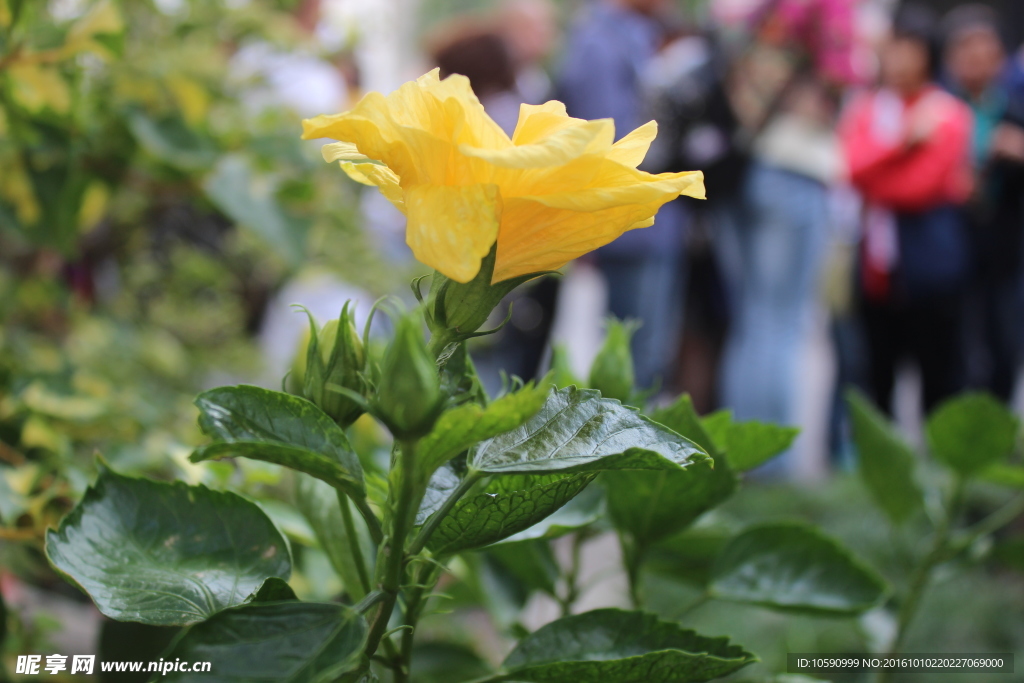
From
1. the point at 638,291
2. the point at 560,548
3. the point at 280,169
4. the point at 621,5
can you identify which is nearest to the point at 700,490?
the point at 280,169

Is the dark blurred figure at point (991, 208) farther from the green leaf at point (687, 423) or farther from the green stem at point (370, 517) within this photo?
the green stem at point (370, 517)

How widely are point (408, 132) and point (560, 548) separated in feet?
5.71

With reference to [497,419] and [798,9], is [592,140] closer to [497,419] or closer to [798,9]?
[497,419]

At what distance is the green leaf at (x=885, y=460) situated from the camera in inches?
27.2

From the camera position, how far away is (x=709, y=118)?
2.26 m

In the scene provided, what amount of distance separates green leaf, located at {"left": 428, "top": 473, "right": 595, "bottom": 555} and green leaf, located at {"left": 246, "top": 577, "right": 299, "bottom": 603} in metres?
0.07

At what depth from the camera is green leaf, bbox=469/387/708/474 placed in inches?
12.4

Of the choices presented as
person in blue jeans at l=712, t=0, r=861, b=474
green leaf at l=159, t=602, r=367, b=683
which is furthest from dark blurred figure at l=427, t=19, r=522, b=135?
green leaf at l=159, t=602, r=367, b=683

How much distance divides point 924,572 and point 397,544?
510 mm

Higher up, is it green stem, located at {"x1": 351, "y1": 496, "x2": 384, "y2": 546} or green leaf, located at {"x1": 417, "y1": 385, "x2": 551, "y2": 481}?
green leaf, located at {"x1": 417, "y1": 385, "x2": 551, "y2": 481}

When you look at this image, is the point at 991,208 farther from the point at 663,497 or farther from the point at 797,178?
the point at 663,497

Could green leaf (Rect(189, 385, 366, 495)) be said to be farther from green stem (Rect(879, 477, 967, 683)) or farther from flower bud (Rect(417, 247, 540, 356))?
green stem (Rect(879, 477, 967, 683))

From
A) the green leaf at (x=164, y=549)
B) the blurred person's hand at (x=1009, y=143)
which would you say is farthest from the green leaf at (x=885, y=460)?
the blurred person's hand at (x=1009, y=143)

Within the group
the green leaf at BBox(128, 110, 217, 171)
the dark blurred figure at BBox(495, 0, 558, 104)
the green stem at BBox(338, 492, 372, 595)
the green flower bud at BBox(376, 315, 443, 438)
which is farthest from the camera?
the dark blurred figure at BBox(495, 0, 558, 104)
